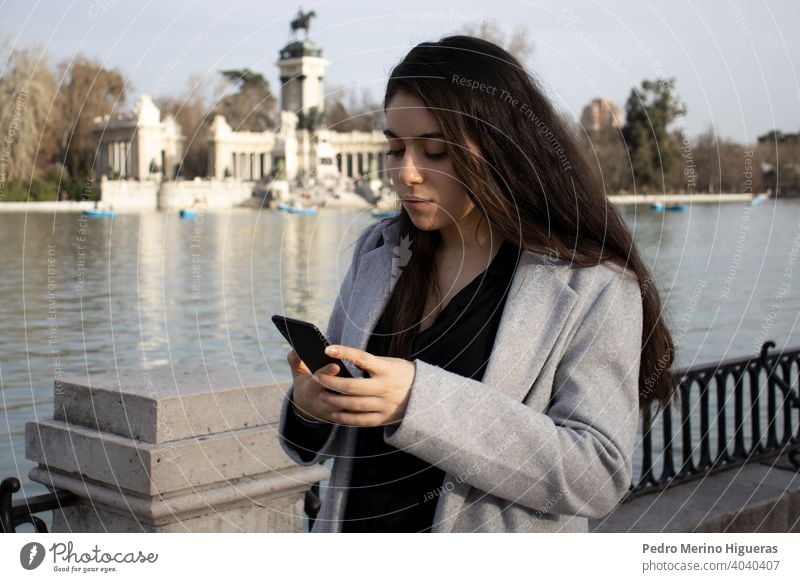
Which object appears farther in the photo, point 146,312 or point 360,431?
point 146,312

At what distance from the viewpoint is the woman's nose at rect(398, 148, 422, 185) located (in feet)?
6.86

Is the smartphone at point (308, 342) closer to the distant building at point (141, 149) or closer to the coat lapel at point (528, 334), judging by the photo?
the coat lapel at point (528, 334)

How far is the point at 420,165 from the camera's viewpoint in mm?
2111

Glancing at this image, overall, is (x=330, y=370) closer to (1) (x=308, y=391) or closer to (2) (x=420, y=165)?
(1) (x=308, y=391)

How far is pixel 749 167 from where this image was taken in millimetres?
3533

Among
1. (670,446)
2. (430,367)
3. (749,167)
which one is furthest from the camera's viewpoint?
(670,446)

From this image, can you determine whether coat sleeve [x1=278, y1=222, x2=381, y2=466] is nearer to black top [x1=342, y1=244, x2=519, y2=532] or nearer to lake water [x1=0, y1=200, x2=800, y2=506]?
black top [x1=342, y1=244, x2=519, y2=532]

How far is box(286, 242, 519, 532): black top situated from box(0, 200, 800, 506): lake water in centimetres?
40

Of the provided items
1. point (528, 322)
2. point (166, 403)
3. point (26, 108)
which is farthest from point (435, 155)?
point (26, 108)

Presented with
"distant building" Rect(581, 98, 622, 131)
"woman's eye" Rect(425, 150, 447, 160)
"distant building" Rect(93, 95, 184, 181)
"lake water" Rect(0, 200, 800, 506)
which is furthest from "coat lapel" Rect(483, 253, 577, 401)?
"distant building" Rect(93, 95, 184, 181)

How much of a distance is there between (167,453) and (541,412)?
156 cm
